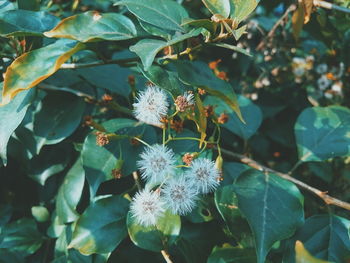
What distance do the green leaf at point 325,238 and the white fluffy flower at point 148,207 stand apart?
28cm

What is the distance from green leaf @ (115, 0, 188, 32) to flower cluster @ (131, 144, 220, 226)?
240 mm

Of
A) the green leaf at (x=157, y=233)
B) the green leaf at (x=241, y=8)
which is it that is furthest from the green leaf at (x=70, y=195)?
the green leaf at (x=241, y=8)

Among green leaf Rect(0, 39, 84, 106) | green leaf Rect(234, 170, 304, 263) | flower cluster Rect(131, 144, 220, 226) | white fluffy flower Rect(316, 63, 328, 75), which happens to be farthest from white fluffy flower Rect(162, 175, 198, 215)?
white fluffy flower Rect(316, 63, 328, 75)

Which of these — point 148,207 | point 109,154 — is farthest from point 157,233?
point 109,154

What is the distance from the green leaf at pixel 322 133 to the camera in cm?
110

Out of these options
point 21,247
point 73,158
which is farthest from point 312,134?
point 21,247

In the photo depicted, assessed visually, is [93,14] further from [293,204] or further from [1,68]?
[293,204]

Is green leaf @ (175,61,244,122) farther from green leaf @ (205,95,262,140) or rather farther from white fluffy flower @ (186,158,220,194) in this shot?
green leaf @ (205,95,262,140)

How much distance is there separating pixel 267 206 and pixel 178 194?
186mm

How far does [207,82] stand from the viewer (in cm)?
75

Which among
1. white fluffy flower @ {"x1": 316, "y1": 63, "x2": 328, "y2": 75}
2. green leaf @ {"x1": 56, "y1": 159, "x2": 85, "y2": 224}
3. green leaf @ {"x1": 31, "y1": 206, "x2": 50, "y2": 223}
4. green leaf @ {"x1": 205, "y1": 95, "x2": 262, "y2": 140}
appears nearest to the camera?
green leaf @ {"x1": 56, "y1": 159, "x2": 85, "y2": 224}

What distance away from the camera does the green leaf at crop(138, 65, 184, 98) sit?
0.75m

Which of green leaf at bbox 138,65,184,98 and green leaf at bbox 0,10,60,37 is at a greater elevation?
green leaf at bbox 138,65,184,98

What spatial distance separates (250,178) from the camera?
97 centimetres
